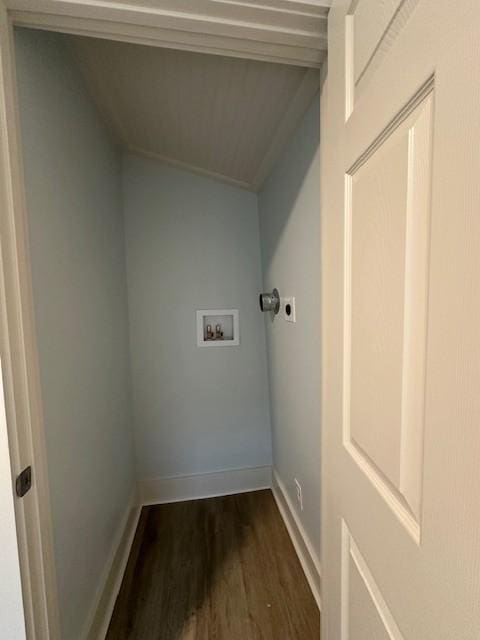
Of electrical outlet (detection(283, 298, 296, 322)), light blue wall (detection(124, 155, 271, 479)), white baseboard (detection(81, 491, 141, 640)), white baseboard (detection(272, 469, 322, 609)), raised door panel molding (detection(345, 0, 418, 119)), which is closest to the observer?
raised door panel molding (detection(345, 0, 418, 119))

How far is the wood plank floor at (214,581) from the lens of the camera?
119 cm

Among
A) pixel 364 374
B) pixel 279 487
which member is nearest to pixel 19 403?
pixel 364 374

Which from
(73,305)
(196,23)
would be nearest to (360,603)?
(73,305)

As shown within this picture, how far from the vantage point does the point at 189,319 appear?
1.89 metres

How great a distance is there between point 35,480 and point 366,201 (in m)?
0.97

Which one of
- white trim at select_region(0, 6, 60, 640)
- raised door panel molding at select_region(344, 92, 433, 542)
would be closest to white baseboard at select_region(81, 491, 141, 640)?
white trim at select_region(0, 6, 60, 640)

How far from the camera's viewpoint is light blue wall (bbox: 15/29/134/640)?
860 millimetres

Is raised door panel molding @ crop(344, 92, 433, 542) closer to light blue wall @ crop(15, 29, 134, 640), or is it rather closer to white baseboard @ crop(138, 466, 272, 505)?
light blue wall @ crop(15, 29, 134, 640)

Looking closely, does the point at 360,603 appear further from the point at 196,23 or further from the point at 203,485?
the point at 203,485

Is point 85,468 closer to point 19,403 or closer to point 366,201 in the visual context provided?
point 19,403

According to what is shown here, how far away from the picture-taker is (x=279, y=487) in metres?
1.85

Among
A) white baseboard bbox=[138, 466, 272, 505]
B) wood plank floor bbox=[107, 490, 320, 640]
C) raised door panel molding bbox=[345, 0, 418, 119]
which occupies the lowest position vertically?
wood plank floor bbox=[107, 490, 320, 640]

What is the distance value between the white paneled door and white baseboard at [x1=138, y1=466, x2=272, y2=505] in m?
1.33

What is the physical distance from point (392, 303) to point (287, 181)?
1094mm
